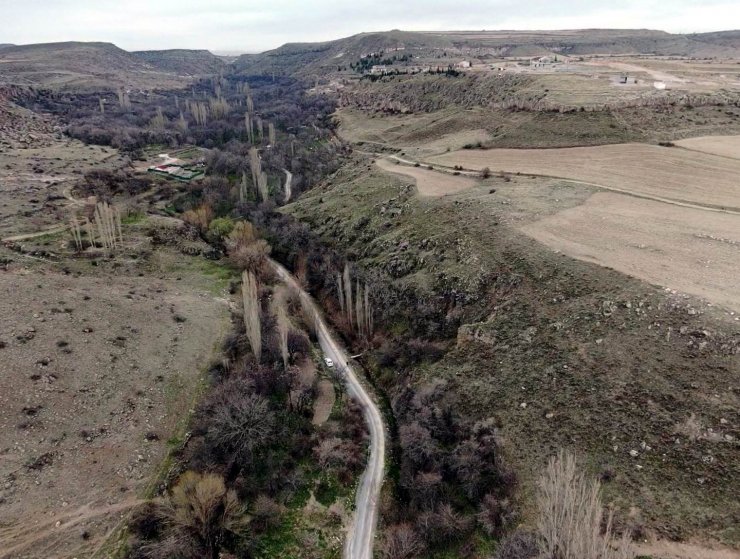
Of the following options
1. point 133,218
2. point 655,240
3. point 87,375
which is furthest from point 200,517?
point 133,218

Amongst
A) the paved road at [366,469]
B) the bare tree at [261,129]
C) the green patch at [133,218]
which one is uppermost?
the bare tree at [261,129]

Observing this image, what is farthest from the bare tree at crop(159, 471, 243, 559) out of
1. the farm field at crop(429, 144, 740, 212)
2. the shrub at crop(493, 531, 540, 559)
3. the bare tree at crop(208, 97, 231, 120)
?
the bare tree at crop(208, 97, 231, 120)

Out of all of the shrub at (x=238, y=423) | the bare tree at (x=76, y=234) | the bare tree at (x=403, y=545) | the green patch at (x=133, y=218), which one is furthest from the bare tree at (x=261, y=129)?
the bare tree at (x=403, y=545)

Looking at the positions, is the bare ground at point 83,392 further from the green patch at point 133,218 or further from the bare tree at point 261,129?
the bare tree at point 261,129

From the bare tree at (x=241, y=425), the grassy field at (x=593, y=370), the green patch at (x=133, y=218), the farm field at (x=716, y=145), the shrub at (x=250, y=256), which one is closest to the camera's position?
the grassy field at (x=593, y=370)

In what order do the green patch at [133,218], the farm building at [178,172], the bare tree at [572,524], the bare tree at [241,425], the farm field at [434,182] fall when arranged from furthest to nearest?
the farm building at [178,172] < the green patch at [133,218] < the farm field at [434,182] < the bare tree at [241,425] < the bare tree at [572,524]
